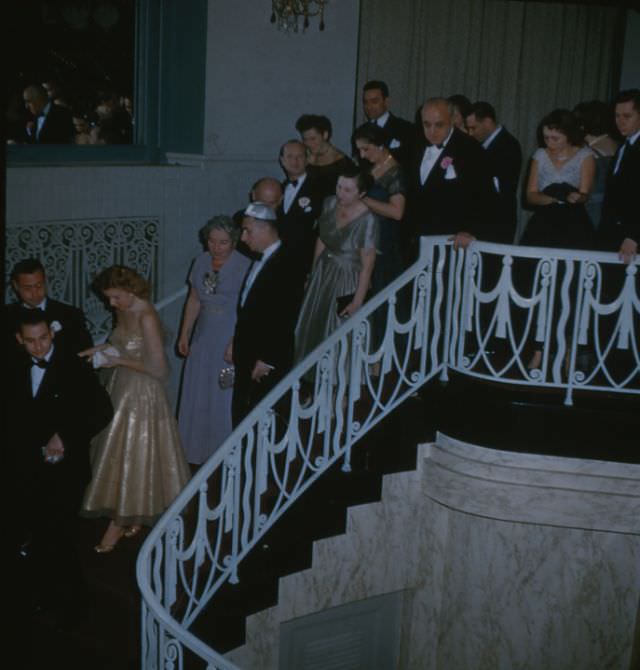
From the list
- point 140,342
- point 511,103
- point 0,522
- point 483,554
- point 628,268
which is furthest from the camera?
point 511,103

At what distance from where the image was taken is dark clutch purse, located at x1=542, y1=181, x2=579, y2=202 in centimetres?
605

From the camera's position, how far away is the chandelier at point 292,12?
7836 millimetres

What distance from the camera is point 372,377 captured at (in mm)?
6777

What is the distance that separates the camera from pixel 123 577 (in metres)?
5.91

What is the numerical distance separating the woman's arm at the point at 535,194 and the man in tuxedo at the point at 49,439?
280cm

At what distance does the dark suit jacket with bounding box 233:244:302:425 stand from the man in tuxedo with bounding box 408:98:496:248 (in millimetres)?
962

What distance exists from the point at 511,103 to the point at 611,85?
104cm

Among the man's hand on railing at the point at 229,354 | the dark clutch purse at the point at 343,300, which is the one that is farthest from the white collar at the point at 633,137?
the man's hand on railing at the point at 229,354

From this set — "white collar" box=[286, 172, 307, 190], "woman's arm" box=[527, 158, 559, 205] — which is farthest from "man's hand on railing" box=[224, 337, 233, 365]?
"woman's arm" box=[527, 158, 559, 205]

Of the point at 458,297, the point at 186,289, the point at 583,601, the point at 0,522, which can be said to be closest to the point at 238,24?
the point at 186,289

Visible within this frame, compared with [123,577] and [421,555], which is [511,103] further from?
[123,577]

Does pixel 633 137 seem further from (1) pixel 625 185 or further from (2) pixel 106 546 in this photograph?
(2) pixel 106 546

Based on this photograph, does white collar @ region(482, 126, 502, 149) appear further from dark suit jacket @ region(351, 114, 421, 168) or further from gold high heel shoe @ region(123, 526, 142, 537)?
gold high heel shoe @ region(123, 526, 142, 537)

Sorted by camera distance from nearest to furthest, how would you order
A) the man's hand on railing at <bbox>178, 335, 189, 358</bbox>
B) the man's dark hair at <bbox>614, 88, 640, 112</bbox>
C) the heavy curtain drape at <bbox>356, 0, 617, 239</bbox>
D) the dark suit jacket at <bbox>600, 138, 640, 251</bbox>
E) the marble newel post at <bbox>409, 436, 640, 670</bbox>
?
the man's dark hair at <bbox>614, 88, 640, 112</bbox> < the dark suit jacket at <bbox>600, 138, 640, 251</bbox> < the marble newel post at <bbox>409, 436, 640, 670</bbox> < the man's hand on railing at <bbox>178, 335, 189, 358</bbox> < the heavy curtain drape at <bbox>356, 0, 617, 239</bbox>
